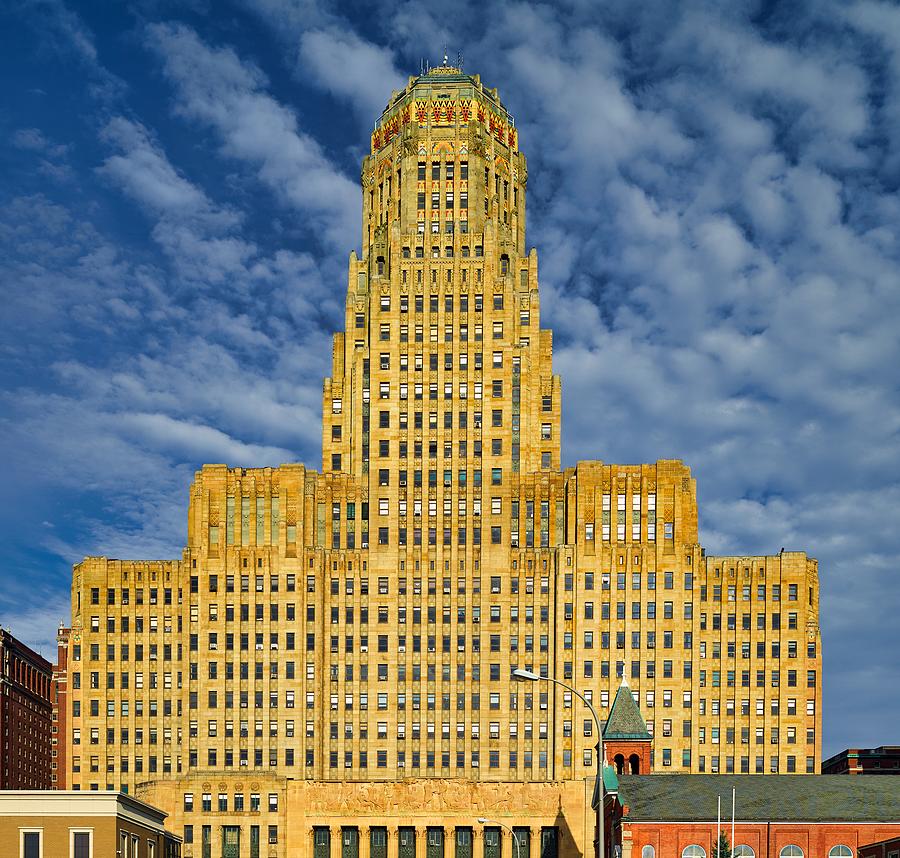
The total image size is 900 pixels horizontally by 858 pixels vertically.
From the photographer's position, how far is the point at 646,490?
584ft

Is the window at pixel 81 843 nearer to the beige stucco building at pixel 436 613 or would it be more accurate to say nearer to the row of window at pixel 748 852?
the row of window at pixel 748 852

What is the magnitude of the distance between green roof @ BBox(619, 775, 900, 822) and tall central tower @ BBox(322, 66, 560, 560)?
54009 mm

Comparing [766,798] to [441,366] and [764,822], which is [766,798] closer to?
[764,822]

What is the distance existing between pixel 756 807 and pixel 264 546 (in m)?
75.4

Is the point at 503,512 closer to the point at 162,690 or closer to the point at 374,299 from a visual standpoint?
A: the point at 374,299

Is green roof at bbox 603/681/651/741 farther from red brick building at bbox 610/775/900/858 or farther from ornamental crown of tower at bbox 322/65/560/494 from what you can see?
ornamental crown of tower at bbox 322/65/560/494

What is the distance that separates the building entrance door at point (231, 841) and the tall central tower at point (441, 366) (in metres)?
36.1

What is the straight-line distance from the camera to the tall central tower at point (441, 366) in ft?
590

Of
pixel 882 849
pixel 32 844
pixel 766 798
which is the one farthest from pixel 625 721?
pixel 32 844

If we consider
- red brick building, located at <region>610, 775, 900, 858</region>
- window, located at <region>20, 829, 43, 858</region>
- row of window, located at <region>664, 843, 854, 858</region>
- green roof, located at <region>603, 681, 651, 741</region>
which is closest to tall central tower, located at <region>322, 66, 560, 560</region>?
green roof, located at <region>603, 681, 651, 741</region>

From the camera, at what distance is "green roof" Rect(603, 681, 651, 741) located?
481 feet

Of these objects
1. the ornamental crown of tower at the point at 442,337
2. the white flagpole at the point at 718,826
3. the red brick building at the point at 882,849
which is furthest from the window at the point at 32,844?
the ornamental crown of tower at the point at 442,337

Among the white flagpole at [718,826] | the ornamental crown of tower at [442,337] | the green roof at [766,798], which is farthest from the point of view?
the ornamental crown of tower at [442,337]

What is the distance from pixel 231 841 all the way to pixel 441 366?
208 ft
